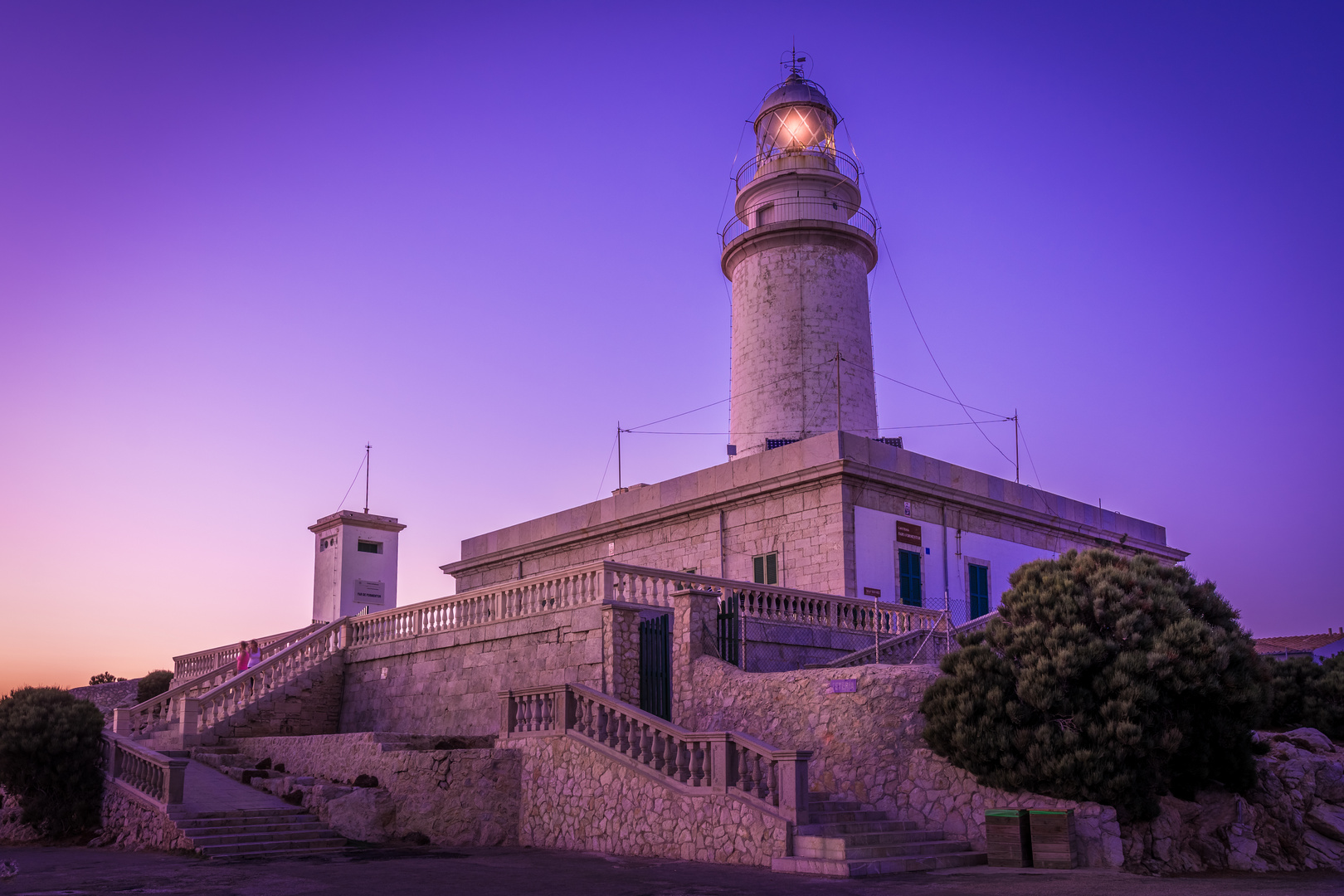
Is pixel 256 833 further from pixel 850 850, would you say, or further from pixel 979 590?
pixel 979 590

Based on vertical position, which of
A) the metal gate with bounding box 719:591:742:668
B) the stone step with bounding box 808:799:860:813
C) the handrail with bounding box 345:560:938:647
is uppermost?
the handrail with bounding box 345:560:938:647

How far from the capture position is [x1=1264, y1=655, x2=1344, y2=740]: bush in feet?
66.1

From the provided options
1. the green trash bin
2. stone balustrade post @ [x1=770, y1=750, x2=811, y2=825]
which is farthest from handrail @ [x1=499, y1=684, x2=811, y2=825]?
the green trash bin

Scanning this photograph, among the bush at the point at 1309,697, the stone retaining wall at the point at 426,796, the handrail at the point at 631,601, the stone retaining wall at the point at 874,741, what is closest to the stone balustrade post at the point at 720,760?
the stone retaining wall at the point at 874,741

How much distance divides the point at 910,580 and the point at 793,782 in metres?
12.1

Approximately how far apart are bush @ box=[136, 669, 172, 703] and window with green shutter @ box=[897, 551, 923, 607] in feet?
70.0

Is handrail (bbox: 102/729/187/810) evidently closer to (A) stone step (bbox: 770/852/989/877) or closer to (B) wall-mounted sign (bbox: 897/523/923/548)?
(A) stone step (bbox: 770/852/989/877)

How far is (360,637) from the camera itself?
928 inches

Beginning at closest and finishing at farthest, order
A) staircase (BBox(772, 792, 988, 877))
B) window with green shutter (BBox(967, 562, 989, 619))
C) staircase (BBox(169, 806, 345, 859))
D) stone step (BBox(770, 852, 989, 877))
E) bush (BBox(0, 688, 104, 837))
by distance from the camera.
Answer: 1. stone step (BBox(770, 852, 989, 877))
2. staircase (BBox(772, 792, 988, 877))
3. staircase (BBox(169, 806, 345, 859))
4. bush (BBox(0, 688, 104, 837))
5. window with green shutter (BBox(967, 562, 989, 619))

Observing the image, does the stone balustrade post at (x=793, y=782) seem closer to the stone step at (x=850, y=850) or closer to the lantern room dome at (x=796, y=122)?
the stone step at (x=850, y=850)

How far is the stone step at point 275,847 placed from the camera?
551 inches

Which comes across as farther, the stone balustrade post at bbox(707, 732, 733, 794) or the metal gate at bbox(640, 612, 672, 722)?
the metal gate at bbox(640, 612, 672, 722)

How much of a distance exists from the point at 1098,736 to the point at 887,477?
10.4m

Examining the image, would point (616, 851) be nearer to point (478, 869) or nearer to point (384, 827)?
point (478, 869)
